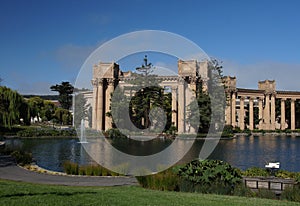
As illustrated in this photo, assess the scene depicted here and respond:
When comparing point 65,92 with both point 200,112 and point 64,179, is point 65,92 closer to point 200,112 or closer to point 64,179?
point 200,112

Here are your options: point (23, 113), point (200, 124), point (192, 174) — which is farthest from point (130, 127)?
point (192, 174)

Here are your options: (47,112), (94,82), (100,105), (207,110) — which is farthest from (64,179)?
(47,112)

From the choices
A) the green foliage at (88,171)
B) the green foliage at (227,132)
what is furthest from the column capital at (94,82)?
the green foliage at (88,171)

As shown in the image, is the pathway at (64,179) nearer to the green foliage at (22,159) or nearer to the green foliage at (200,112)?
the green foliage at (22,159)

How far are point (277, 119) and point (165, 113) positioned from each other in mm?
37986

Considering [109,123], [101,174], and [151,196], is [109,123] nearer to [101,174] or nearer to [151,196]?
[101,174]

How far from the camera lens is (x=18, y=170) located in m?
14.4

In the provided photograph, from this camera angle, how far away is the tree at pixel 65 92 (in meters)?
94.4

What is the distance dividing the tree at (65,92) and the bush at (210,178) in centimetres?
A: 8700

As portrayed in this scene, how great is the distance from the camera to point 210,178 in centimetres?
996

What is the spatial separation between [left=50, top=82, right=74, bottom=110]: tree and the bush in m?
87.0

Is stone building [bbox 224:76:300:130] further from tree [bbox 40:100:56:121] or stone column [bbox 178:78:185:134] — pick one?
tree [bbox 40:100:56:121]

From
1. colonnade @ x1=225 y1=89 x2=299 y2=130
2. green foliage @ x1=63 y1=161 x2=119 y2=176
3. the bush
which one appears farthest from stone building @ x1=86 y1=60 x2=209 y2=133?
the bush

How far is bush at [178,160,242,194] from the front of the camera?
978cm
